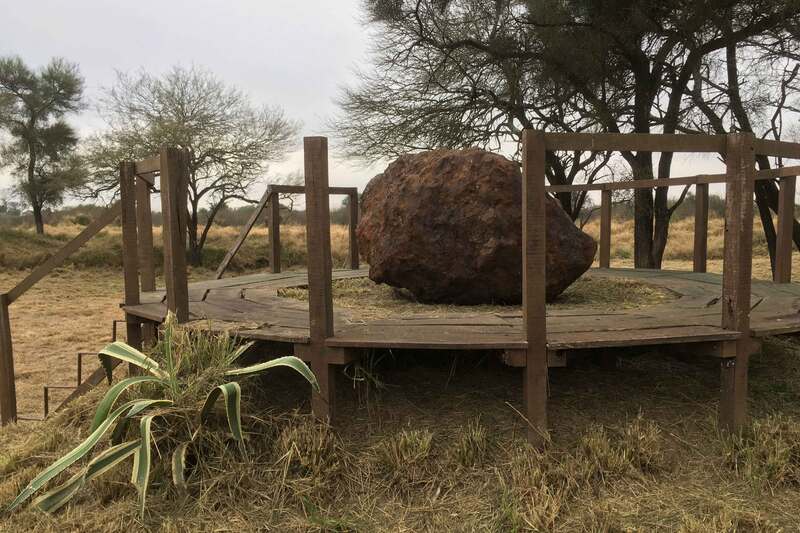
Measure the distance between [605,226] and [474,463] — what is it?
571cm

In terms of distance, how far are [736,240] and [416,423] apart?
200 cm

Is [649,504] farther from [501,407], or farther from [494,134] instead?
[494,134]

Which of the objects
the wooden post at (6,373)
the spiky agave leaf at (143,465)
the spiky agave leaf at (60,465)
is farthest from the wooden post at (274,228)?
the spiky agave leaf at (143,465)

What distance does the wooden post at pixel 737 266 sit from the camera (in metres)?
3.19

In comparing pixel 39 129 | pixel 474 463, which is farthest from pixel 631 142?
pixel 39 129

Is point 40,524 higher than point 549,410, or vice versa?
point 549,410

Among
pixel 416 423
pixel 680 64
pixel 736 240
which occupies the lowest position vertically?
pixel 416 423

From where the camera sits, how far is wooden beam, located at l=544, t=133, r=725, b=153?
307 cm

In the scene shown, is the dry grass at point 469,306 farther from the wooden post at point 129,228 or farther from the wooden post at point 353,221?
the wooden post at point 353,221

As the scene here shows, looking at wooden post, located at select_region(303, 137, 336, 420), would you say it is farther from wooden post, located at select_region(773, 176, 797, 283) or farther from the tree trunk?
the tree trunk

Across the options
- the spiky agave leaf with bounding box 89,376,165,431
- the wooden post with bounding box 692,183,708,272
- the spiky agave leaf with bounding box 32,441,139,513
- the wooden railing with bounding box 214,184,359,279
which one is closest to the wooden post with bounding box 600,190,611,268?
the wooden post with bounding box 692,183,708,272

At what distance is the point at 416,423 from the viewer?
11.6 ft

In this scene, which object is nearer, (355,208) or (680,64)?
(355,208)

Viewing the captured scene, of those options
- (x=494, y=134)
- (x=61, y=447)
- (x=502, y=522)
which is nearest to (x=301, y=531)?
(x=502, y=522)
